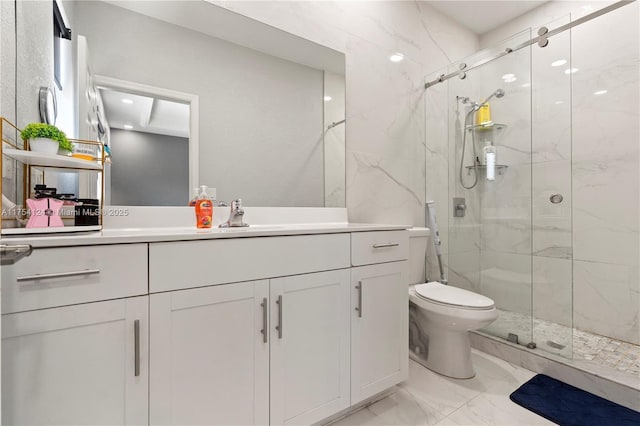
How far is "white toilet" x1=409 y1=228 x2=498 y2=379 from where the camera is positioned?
1630 mm

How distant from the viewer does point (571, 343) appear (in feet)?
5.90

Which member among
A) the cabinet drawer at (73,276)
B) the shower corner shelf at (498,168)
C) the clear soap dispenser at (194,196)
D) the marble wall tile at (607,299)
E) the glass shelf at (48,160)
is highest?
the shower corner shelf at (498,168)

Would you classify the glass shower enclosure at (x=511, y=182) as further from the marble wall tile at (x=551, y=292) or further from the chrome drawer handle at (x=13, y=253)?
the chrome drawer handle at (x=13, y=253)

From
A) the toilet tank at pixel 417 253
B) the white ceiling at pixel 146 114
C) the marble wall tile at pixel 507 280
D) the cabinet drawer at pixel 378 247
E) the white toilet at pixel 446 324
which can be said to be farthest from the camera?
the toilet tank at pixel 417 253

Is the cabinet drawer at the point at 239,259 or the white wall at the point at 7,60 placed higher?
the white wall at the point at 7,60

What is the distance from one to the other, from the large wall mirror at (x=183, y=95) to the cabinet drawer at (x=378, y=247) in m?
0.49

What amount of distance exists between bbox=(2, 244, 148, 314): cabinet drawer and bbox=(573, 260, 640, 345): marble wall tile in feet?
9.21

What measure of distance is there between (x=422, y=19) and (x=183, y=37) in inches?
74.8

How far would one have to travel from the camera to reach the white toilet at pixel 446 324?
1630 mm

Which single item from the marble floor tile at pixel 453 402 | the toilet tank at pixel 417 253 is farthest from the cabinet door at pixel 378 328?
the toilet tank at pixel 417 253

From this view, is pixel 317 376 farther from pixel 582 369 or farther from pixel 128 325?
pixel 582 369

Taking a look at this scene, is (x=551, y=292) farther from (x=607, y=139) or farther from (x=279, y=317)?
(x=279, y=317)

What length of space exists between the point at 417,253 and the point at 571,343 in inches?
39.8

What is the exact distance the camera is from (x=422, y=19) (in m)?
2.39
